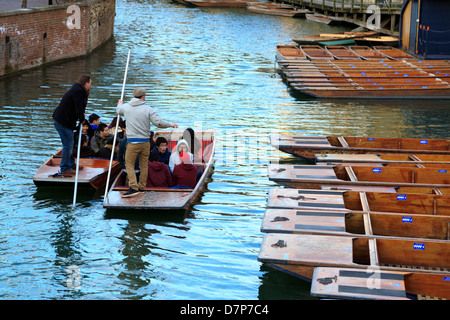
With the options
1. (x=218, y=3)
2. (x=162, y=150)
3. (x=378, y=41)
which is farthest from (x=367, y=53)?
(x=218, y=3)

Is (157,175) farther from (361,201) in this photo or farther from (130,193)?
(361,201)

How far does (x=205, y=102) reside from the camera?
19.7 m

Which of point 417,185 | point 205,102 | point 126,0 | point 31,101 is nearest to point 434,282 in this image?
point 417,185

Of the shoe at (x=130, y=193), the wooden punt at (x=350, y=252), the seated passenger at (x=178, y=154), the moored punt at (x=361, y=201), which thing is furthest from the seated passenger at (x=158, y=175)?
the wooden punt at (x=350, y=252)

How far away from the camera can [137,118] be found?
33.5 feet

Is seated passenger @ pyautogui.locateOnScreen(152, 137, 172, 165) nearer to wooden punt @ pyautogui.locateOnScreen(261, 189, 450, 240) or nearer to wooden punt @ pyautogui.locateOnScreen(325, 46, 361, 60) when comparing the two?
wooden punt @ pyautogui.locateOnScreen(261, 189, 450, 240)

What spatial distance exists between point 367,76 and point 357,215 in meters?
13.3

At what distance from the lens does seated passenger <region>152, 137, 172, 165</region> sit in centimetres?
1176

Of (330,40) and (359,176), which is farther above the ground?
(330,40)

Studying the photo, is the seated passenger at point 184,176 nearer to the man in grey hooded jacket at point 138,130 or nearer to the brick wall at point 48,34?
the man in grey hooded jacket at point 138,130

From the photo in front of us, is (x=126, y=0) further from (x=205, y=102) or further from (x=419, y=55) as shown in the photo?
(x=205, y=102)

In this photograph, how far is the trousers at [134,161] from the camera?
1036cm

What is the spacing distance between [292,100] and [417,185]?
9914 mm
